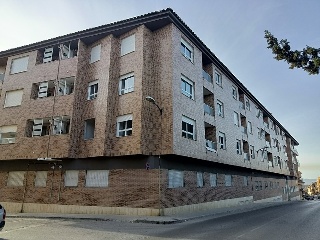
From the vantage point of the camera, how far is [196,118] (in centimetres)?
1923

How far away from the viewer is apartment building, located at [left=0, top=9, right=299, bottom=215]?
1633 cm

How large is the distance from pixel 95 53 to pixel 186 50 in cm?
718

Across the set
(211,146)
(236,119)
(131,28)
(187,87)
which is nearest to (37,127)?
(131,28)

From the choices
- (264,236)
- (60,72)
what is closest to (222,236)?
(264,236)

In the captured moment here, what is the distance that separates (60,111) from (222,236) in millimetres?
14486

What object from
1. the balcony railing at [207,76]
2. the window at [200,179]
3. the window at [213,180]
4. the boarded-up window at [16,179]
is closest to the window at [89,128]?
the boarded-up window at [16,179]

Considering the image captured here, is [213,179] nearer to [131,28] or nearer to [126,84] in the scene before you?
[126,84]

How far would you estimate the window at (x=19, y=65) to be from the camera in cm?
2208

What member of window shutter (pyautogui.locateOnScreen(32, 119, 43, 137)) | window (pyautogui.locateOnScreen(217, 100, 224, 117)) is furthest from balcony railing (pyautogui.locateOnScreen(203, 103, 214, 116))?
window shutter (pyautogui.locateOnScreen(32, 119, 43, 137))

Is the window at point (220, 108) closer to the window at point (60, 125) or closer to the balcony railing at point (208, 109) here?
the balcony railing at point (208, 109)

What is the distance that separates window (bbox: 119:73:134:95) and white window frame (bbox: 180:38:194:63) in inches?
177

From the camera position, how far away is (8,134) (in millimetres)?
20578

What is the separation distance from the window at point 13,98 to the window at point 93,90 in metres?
6.28

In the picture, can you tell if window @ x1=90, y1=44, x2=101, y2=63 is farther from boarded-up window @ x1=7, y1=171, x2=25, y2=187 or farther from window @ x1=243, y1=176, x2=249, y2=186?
window @ x1=243, y1=176, x2=249, y2=186
